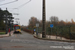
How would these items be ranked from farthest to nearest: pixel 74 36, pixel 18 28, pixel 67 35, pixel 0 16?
pixel 0 16, pixel 18 28, pixel 67 35, pixel 74 36

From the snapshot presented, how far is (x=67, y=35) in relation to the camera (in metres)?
23.9

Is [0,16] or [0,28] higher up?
[0,16]

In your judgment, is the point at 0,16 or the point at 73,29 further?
the point at 0,16

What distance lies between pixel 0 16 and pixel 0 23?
213 inches

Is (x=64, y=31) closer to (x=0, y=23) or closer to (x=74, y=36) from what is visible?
(x=74, y=36)

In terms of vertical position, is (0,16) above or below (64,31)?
above

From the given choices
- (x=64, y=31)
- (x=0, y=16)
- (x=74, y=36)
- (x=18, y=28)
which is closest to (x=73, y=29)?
(x=64, y=31)

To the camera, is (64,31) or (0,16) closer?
(64,31)

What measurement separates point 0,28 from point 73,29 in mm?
51825

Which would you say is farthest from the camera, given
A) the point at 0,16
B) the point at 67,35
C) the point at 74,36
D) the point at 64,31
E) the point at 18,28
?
the point at 0,16

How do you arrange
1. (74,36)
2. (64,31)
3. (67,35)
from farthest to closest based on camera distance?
1. (64,31)
2. (67,35)
3. (74,36)

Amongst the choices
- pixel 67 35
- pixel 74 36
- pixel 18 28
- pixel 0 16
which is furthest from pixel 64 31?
pixel 0 16

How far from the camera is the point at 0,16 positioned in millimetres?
66375

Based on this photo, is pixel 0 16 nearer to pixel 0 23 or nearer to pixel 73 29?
pixel 0 23
